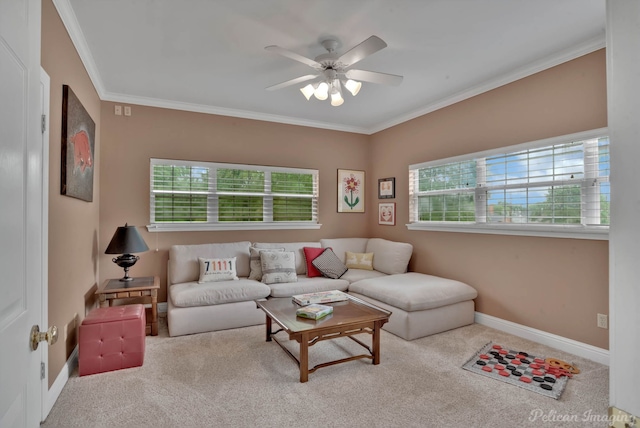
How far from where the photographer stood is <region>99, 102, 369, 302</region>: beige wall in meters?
4.04

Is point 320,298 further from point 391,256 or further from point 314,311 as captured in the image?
point 391,256

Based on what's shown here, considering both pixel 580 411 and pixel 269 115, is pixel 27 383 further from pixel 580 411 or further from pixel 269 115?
pixel 269 115

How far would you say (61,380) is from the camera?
239 centimetres

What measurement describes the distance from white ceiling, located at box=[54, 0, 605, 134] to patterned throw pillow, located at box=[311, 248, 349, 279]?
215 cm

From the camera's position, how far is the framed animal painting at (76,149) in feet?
8.05

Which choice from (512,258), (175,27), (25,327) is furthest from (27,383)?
(512,258)

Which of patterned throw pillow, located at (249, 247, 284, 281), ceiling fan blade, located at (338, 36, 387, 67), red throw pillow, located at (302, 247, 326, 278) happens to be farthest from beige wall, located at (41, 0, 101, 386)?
red throw pillow, located at (302, 247, 326, 278)

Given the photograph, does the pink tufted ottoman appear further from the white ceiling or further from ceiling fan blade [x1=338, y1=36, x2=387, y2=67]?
ceiling fan blade [x1=338, y1=36, x2=387, y2=67]

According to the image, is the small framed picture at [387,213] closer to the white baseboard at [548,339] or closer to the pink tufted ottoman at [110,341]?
the white baseboard at [548,339]

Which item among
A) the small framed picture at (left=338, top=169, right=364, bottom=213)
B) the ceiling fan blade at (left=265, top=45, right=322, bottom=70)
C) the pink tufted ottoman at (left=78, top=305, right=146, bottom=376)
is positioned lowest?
the pink tufted ottoman at (left=78, top=305, right=146, bottom=376)

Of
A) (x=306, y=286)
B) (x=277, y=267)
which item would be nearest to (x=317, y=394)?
(x=306, y=286)

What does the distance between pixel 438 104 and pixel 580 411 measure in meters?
3.43

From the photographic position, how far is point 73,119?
2.64 metres

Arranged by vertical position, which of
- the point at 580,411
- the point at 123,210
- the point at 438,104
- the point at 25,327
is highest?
the point at 438,104
